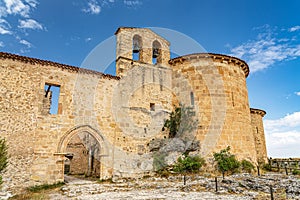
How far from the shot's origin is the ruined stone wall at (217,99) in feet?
42.9

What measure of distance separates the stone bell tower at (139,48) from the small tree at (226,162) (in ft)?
21.8

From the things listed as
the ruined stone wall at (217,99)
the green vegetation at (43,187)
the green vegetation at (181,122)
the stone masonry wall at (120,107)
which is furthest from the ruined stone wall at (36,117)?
the ruined stone wall at (217,99)

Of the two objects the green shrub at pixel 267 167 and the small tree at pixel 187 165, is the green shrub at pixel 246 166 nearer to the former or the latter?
the small tree at pixel 187 165

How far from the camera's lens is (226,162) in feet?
39.4

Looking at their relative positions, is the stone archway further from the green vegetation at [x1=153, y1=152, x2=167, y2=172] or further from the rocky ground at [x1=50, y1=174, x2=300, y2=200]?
the green vegetation at [x1=153, y1=152, x2=167, y2=172]

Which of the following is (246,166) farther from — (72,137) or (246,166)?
(72,137)

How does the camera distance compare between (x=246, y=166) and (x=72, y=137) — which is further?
(x=246, y=166)

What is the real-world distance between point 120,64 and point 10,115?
634 cm

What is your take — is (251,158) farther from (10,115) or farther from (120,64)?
(10,115)

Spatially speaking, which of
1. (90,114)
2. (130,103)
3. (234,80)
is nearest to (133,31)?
(130,103)

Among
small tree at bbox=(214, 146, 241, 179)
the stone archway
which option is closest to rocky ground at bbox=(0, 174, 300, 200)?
the stone archway

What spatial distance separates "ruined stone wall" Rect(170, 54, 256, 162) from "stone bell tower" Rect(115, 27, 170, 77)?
1.29 m

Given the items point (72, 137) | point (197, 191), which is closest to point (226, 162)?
point (197, 191)

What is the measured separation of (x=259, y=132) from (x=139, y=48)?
12.7 meters
